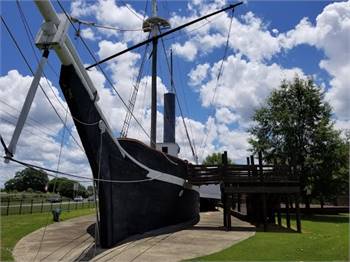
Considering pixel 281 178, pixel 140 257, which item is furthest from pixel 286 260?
pixel 281 178

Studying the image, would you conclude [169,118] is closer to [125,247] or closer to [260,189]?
[260,189]

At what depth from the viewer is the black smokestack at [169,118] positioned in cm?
2128

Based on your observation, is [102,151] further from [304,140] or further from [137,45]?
[304,140]

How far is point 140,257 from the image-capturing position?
8570mm

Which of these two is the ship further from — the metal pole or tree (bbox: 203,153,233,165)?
tree (bbox: 203,153,233,165)

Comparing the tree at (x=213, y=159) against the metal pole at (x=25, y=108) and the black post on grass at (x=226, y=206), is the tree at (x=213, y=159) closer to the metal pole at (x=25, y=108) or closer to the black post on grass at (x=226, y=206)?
the black post on grass at (x=226, y=206)

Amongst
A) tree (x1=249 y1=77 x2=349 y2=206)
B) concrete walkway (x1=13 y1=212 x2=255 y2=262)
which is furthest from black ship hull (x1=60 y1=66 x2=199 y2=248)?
tree (x1=249 y1=77 x2=349 y2=206)

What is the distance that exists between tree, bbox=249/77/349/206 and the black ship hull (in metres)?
15.8

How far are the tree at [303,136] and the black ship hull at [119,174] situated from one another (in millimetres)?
15831

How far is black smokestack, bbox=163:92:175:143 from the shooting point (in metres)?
21.3

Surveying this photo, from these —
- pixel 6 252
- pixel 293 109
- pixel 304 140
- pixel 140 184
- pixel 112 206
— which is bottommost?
pixel 6 252

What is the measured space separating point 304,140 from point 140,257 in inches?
939

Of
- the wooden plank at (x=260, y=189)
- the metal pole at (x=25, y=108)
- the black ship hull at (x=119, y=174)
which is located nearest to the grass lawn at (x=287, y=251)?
the black ship hull at (x=119, y=174)

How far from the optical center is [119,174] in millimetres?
10867
